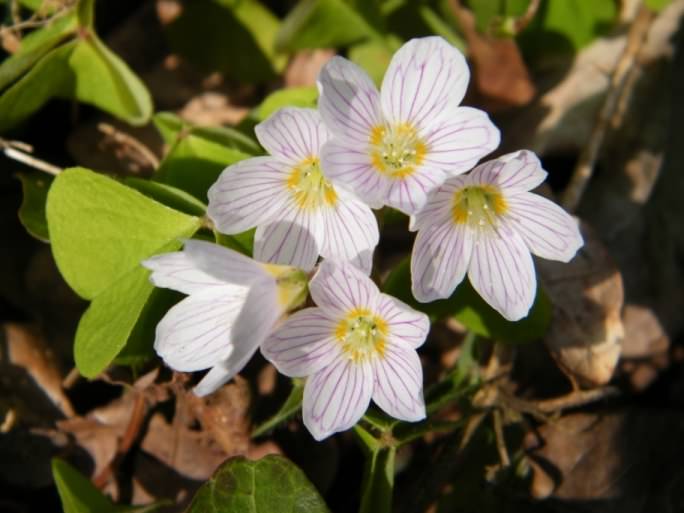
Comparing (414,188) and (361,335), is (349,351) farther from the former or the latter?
(414,188)

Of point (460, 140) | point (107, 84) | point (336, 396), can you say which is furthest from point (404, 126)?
point (107, 84)

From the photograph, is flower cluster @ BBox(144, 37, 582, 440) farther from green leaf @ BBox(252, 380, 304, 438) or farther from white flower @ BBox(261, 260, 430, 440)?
green leaf @ BBox(252, 380, 304, 438)

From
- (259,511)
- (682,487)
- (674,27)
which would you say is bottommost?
(682,487)

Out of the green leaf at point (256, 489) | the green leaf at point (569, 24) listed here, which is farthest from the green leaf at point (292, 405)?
the green leaf at point (569, 24)

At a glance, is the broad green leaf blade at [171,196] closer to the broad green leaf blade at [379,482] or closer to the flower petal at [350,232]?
the flower petal at [350,232]

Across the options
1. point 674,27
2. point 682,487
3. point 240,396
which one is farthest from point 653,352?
point 240,396

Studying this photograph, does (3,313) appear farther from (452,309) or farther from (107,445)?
(452,309)
